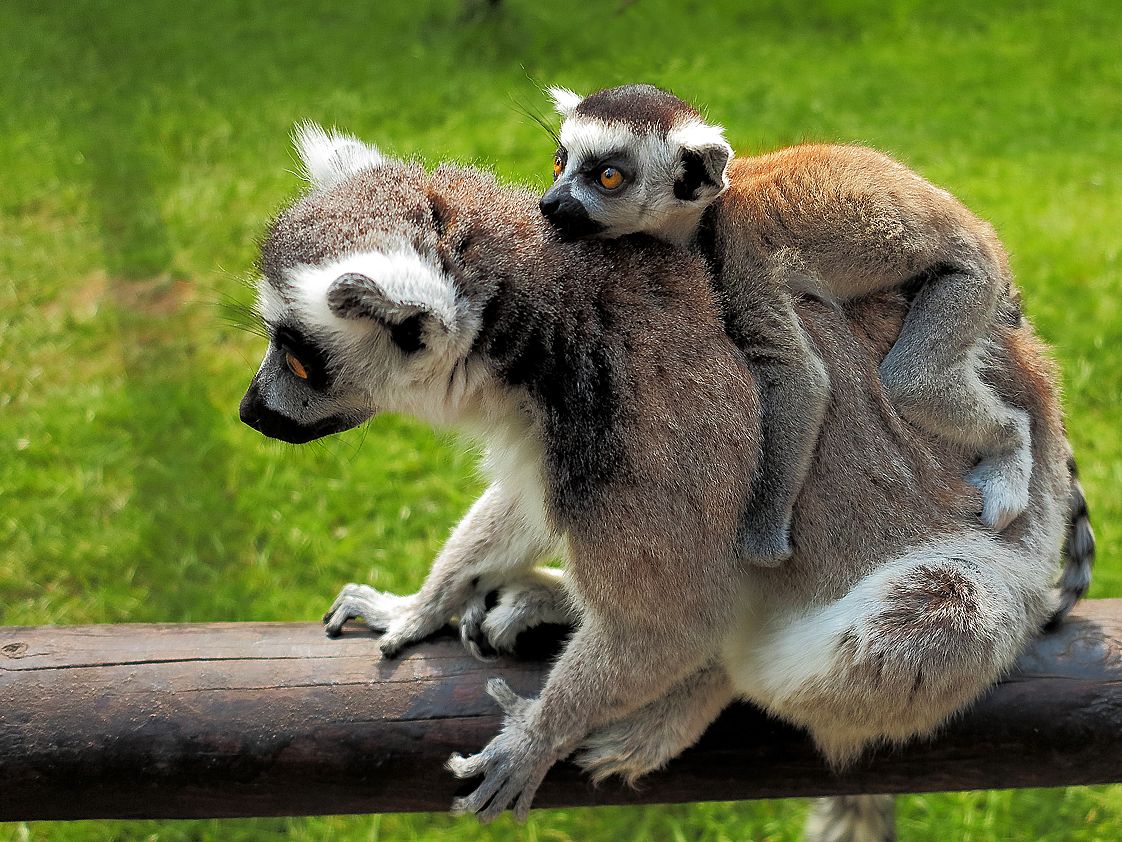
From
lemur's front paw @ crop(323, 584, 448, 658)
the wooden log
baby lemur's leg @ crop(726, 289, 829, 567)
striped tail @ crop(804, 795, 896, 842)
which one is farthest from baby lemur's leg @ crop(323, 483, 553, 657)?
striped tail @ crop(804, 795, 896, 842)

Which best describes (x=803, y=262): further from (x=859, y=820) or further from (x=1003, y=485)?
(x=859, y=820)

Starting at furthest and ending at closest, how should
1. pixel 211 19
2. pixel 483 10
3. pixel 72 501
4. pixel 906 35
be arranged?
pixel 906 35, pixel 211 19, pixel 483 10, pixel 72 501

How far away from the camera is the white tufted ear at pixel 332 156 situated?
2344mm

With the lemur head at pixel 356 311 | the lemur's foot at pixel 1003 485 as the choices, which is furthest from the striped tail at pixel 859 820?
the lemur head at pixel 356 311

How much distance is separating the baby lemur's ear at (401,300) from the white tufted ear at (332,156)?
0.58 m

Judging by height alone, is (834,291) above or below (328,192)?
below

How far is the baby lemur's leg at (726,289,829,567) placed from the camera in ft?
6.98

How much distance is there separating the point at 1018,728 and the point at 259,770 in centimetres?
187

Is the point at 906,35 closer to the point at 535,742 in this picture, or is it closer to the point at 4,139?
the point at 4,139

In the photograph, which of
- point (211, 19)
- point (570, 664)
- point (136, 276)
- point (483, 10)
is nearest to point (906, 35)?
point (483, 10)

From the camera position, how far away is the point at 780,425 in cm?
214

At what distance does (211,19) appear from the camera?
31.3 feet

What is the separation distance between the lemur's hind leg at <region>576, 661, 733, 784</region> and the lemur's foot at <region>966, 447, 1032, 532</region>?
2.59 ft

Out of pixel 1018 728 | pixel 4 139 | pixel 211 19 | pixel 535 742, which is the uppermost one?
pixel 211 19
